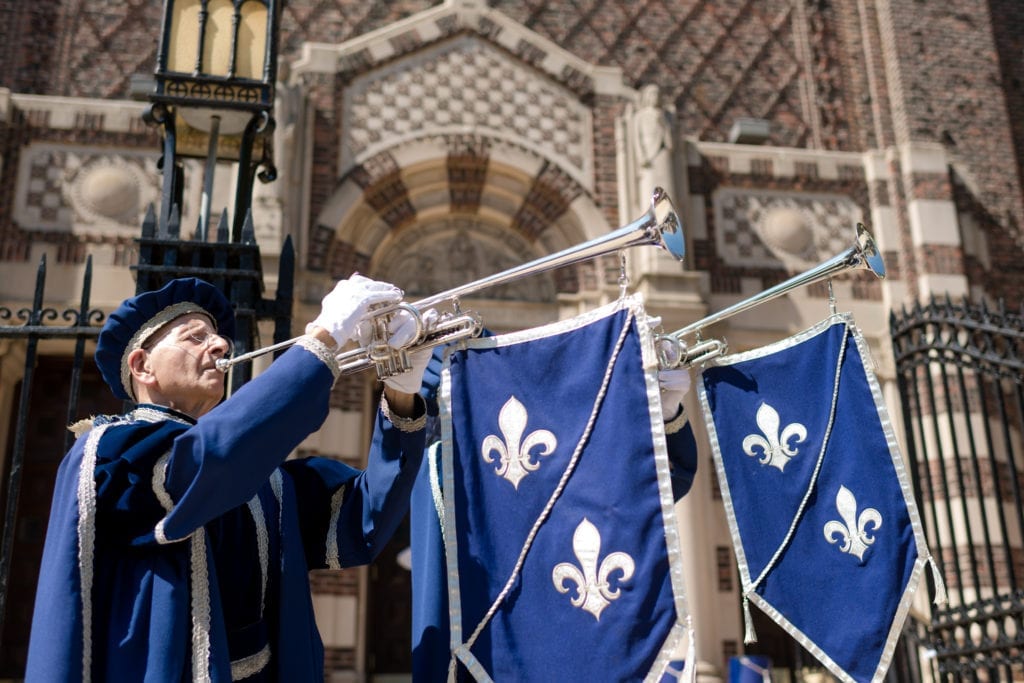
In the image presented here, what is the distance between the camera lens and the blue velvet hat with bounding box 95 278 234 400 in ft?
9.34

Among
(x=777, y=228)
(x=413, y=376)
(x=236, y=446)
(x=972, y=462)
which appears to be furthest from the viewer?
(x=777, y=228)

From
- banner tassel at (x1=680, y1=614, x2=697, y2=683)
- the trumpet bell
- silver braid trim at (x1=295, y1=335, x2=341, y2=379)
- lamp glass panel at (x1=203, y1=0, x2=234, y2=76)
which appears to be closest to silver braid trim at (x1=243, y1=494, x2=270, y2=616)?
silver braid trim at (x1=295, y1=335, x2=341, y2=379)

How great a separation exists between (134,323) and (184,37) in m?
2.61

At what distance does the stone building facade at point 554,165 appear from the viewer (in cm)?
911

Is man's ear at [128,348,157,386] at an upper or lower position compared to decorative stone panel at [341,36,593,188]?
lower

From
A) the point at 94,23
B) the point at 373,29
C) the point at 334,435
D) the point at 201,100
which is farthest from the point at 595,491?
the point at 94,23

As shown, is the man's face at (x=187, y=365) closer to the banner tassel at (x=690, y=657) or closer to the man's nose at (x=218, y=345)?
the man's nose at (x=218, y=345)

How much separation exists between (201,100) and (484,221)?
5.87 metres

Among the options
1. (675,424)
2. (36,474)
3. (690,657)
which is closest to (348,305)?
(690,657)

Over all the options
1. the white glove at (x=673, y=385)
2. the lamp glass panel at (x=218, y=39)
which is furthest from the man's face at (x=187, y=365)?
the lamp glass panel at (x=218, y=39)

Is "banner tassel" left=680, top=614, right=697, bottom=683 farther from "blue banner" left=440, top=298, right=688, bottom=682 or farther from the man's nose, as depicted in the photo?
the man's nose

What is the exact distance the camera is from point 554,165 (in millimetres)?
10102

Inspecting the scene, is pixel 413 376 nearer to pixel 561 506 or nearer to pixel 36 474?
pixel 561 506

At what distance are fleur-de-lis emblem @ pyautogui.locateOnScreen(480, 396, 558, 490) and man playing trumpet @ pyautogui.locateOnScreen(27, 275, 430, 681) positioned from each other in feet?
0.77
